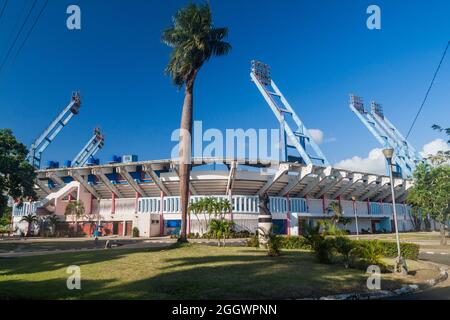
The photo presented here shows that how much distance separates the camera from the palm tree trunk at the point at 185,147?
2688 centimetres

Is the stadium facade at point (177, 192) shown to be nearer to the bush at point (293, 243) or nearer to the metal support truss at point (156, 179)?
the metal support truss at point (156, 179)

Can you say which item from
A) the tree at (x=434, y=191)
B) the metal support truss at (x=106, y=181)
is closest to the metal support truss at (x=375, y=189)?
the tree at (x=434, y=191)

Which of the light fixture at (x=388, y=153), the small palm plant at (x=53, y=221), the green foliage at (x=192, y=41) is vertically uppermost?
the green foliage at (x=192, y=41)

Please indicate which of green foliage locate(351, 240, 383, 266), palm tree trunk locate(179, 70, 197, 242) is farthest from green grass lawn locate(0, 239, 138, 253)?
green foliage locate(351, 240, 383, 266)

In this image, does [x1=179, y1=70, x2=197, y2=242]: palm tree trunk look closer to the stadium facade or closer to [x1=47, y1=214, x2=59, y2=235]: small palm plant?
the stadium facade

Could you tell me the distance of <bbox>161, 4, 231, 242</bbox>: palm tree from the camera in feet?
89.4

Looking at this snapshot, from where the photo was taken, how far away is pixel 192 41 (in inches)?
1085

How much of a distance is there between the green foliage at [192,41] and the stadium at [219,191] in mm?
31731

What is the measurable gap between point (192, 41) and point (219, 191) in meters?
41.5

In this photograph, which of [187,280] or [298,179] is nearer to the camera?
[187,280]

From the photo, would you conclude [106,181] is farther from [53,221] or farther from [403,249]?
[403,249]

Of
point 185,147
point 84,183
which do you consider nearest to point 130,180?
point 84,183

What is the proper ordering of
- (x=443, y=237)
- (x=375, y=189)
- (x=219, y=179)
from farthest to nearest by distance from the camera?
(x=375, y=189), (x=219, y=179), (x=443, y=237)
